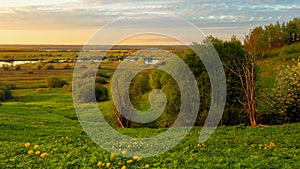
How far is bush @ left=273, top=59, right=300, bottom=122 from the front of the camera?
34781 millimetres

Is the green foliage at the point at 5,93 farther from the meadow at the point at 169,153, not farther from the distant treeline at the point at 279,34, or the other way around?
the distant treeline at the point at 279,34

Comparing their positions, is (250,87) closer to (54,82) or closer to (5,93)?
(5,93)

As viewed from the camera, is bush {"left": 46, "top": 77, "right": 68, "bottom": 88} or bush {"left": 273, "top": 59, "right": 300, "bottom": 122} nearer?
bush {"left": 273, "top": 59, "right": 300, "bottom": 122}

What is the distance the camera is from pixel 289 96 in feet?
115

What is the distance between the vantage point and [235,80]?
3456cm

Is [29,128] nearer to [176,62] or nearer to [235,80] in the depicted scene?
[176,62]

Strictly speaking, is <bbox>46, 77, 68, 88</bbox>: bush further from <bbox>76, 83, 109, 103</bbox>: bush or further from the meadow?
the meadow

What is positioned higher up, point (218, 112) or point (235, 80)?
point (235, 80)

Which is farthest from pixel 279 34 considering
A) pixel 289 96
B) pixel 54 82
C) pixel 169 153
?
pixel 169 153

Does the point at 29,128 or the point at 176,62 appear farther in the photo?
the point at 176,62

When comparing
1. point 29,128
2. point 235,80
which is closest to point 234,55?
point 235,80

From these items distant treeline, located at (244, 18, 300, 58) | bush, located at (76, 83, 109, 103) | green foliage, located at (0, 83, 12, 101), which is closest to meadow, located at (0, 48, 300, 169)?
bush, located at (76, 83, 109, 103)

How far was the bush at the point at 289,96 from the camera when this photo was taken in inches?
1369

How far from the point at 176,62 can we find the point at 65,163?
86.1 feet
